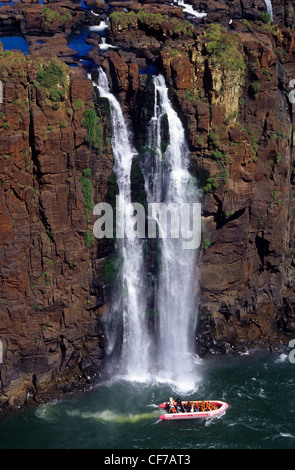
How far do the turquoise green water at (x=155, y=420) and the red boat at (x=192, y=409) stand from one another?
46 centimetres

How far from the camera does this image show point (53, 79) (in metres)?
42.4

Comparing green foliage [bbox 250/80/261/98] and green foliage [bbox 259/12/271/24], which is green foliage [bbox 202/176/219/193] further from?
green foliage [bbox 259/12/271/24]

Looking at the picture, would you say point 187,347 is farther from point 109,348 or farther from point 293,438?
point 293,438

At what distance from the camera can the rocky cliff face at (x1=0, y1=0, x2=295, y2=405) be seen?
42844 millimetres

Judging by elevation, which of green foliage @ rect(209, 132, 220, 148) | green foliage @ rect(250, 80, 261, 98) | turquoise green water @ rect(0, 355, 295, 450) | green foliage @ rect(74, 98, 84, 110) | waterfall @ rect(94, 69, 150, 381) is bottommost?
turquoise green water @ rect(0, 355, 295, 450)

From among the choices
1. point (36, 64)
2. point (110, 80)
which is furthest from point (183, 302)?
point (36, 64)

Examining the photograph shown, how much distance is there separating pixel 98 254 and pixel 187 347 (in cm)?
1057

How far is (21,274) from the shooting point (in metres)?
43.7

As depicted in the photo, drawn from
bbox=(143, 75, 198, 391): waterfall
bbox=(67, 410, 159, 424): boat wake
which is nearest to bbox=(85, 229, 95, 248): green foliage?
bbox=(143, 75, 198, 391): waterfall

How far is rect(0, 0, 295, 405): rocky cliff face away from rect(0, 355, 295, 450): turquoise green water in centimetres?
226

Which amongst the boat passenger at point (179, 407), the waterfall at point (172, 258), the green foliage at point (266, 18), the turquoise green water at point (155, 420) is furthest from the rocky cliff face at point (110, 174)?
the boat passenger at point (179, 407)

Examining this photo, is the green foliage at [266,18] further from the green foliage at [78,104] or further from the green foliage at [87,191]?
the green foliage at [87,191]

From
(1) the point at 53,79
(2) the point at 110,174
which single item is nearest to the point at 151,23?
(1) the point at 53,79

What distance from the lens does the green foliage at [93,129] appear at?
44031 millimetres
